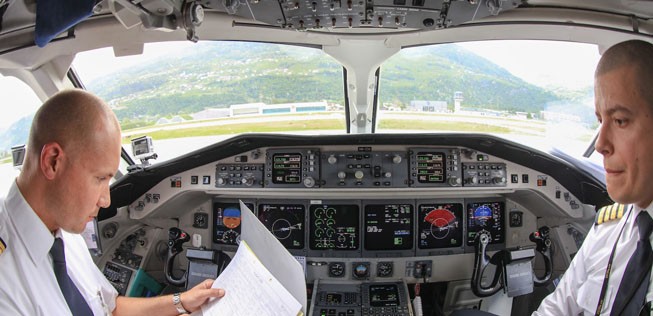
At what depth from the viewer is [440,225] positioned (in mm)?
3123

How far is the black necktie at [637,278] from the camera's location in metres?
1.12

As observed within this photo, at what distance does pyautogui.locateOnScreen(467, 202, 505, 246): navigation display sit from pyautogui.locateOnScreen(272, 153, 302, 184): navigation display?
4.71 feet

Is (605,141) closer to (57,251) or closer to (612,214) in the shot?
(612,214)

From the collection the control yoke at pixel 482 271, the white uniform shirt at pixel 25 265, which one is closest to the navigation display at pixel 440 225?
the control yoke at pixel 482 271

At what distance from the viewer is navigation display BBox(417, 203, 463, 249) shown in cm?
311

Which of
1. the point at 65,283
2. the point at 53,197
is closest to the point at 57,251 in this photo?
the point at 65,283

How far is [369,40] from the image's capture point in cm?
271

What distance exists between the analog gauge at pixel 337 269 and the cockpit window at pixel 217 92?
4.58 ft

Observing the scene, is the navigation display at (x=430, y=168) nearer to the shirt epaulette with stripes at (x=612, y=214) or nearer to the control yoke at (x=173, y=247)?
the shirt epaulette with stripes at (x=612, y=214)

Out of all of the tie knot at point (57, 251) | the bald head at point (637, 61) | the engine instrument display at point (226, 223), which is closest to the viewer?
the bald head at point (637, 61)

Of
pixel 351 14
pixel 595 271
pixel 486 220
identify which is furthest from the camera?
pixel 486 220

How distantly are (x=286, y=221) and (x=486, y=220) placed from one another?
65.6 inches

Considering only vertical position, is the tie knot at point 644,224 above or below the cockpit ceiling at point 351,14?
below

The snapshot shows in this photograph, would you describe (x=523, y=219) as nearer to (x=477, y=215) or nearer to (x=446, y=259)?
(x=477, y=215)
